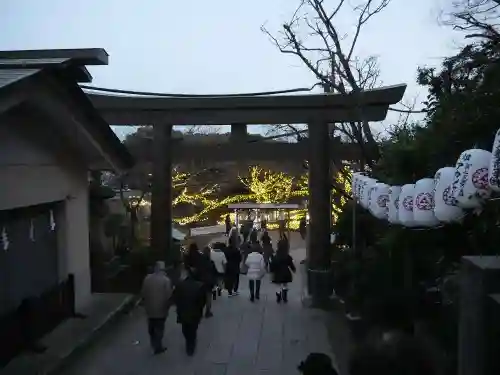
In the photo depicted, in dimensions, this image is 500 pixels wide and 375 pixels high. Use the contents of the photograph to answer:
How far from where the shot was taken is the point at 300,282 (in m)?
19.8

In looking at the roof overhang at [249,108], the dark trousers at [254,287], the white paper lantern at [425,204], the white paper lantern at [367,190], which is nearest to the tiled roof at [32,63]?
the white paper lantern at [425,204]

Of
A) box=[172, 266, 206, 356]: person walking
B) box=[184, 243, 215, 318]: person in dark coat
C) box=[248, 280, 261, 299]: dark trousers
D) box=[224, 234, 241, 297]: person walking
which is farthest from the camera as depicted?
box=[224, 234, 241, 297]: person walking

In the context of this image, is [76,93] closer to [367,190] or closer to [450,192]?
[367,190]

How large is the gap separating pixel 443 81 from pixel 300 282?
9.43 metres

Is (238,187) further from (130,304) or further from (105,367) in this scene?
(105,367)

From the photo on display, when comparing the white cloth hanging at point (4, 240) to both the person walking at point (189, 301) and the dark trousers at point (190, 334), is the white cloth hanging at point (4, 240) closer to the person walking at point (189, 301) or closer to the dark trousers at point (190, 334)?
the person walking at point (189, 301)

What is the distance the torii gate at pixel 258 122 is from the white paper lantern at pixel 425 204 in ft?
23.9

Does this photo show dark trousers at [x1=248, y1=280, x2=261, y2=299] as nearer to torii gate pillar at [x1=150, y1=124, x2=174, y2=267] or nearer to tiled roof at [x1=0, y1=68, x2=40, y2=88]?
torii gate pillar at [x1=150, y1=124, x2=174, y2=267]

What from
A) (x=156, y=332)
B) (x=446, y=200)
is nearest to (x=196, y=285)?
(x=156, y=332)

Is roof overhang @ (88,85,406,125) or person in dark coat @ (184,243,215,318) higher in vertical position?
roof overhang @ (88,85,406,125)

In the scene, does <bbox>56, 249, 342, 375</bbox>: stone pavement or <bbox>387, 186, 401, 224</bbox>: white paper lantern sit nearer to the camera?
<bbox>387, 186, 401, 224</bbox>: white paper lantern

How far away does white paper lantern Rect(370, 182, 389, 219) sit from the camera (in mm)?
10227

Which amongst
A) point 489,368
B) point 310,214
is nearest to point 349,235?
point 310,214

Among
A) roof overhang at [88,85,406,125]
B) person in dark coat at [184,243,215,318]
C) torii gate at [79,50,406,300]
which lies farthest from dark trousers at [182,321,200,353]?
roof overhang at [88,85,406,125]
